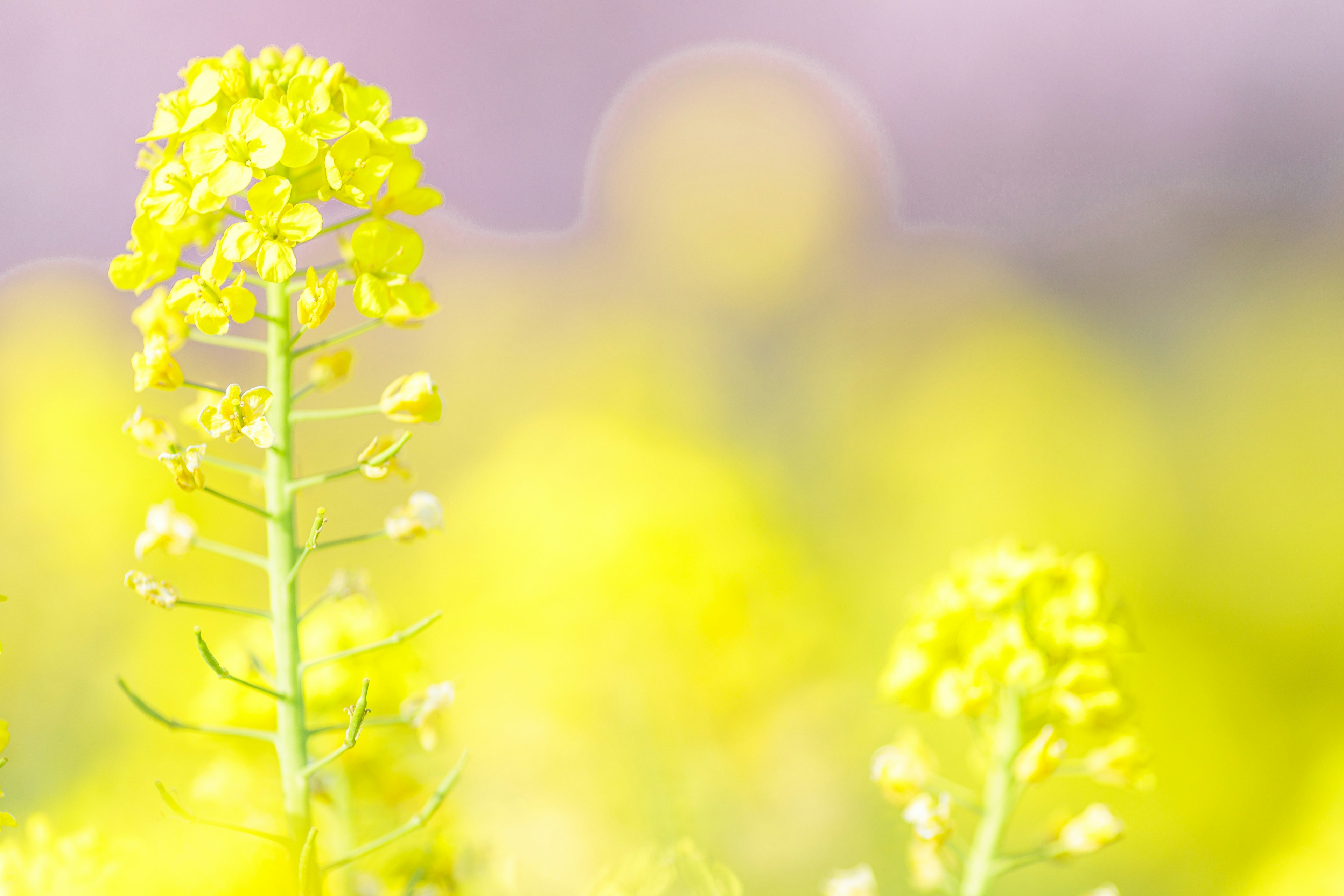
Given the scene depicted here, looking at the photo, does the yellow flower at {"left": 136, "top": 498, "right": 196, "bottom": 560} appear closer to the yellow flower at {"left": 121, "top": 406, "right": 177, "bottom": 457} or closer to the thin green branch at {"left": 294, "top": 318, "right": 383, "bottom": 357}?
the yellow flower at {"left": 121, "top": 406, "right": 177, "bottom": 457}

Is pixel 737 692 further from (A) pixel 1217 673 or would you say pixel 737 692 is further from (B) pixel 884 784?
(A) pixel 1217 673

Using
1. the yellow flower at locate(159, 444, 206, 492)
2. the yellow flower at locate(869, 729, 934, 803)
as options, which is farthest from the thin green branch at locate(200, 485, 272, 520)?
the yellow flower at locate(869, 729, 934, 803)

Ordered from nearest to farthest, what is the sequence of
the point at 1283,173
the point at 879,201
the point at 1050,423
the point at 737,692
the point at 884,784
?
the point at 884,784 → the point at 737,692 → the point at 1050,423 → the point at 1283,173 → the point at 879,201

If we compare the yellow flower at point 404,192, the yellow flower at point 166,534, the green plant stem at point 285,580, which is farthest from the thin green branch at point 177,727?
the yellow flower at point 404,192

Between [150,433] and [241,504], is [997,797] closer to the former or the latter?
[241,504]

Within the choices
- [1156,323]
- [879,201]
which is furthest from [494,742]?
[879,201]
